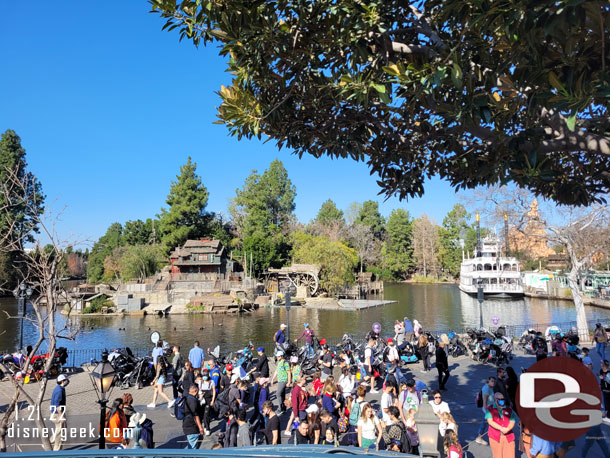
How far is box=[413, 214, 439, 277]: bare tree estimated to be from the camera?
269 ft

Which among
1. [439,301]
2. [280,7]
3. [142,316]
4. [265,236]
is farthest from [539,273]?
[280,7]

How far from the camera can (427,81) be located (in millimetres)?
4750

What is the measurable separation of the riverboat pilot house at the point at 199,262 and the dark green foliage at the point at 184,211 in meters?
4.35

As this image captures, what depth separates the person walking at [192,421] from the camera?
319 inches

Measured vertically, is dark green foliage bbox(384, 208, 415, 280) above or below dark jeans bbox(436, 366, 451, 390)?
above

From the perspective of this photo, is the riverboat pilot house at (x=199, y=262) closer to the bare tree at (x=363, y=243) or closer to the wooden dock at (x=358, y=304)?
the wooden dock at (x=358, y=304)

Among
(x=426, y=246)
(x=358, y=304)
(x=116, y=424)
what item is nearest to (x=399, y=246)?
(x=426, y=246)

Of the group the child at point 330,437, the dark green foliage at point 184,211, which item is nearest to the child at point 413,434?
the child at point 330,437

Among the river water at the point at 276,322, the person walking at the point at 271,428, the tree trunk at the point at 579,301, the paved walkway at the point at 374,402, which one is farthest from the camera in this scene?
the river water at the point at 276,322

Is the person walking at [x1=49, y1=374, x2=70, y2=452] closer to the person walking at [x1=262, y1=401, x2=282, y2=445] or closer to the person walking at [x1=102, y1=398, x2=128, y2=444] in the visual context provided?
the person walking at [x1=102, y1=398, x2=128, y2=444]

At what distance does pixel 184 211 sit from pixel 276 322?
115ft

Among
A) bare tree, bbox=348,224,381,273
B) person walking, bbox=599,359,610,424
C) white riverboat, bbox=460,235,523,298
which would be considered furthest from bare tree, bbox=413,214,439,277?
person walking, bbox=599,359,610,424

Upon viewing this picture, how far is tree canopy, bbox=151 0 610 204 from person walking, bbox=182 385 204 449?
5779 millimetres

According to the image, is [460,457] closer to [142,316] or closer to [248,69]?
[248,69]
